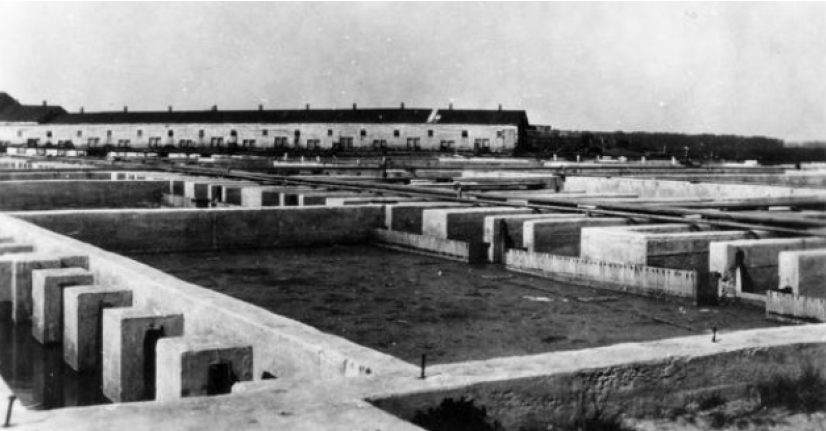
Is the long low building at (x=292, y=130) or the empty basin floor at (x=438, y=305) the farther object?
the long low building at (x=292, y=130)

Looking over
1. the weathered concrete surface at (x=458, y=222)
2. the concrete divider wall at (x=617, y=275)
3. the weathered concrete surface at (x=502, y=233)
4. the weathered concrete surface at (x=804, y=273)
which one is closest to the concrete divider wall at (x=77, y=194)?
the weathered concrete surface at (x=458, y=222)

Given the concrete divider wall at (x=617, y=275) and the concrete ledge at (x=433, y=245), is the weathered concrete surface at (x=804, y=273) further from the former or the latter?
the concrete ledge at (x=433, y=245)

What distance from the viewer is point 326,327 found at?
10.5 m

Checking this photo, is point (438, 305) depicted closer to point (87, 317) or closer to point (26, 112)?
point (87, 317)

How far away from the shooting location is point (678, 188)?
25.9 m


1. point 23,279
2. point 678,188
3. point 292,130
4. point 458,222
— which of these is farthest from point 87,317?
point 292,130

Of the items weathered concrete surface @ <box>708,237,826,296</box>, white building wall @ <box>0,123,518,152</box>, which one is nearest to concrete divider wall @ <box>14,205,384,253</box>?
weathered concrete surface @ <box>708,237,826,296</box>

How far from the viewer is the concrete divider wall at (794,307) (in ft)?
33.2

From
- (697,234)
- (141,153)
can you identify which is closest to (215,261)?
(697,234)

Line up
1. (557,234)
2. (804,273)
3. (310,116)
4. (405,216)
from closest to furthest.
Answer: (804,273)
(557,234)
(405,216)
(310,116)

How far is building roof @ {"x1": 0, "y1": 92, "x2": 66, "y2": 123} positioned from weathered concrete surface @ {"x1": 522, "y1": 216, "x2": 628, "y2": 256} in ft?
265

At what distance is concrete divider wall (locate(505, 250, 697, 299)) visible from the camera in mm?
11680

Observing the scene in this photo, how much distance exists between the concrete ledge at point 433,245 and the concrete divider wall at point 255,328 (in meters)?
6.45

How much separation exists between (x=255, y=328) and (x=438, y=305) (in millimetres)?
5106
